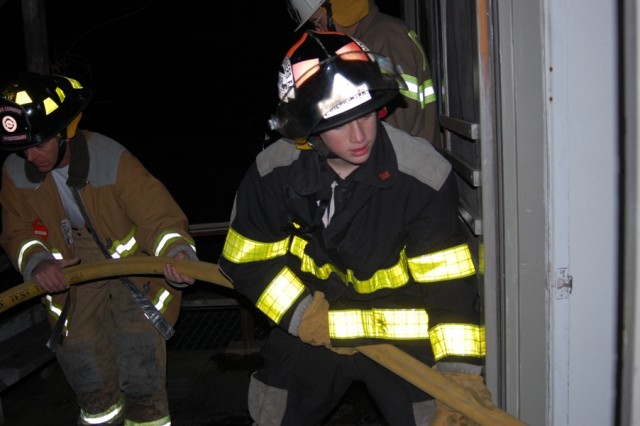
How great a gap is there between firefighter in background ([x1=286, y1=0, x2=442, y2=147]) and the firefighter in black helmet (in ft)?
3.24

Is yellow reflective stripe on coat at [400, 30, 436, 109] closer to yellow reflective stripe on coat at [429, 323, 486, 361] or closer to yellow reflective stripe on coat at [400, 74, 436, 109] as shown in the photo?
yellow reflective stripe on coat at [400, 74, 436, 109]

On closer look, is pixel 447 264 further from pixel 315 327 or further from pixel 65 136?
pixel 65 136

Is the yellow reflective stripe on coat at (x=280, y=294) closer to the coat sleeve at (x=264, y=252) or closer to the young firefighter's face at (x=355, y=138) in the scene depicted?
the coat sleeve at (x=264, y=252)

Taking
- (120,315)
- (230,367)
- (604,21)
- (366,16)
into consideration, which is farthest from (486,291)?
(230,367)

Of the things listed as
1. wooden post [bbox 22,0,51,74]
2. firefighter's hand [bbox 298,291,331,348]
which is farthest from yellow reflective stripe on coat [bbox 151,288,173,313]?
wooden post [bbox 22,0,51,74]

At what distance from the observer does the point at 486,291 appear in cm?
276

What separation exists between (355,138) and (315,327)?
724 mm

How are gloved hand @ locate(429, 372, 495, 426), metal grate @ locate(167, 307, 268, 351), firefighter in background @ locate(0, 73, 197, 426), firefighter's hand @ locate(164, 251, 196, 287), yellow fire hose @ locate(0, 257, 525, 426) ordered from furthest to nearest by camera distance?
metal grate @ locate(167, 307, 268, 351), firefighter in background @ locate(0, 73, 197, 426), firefighter's hand @ locate(164, 251, 196, 287), gloved hand @ locate(429, 372, 495, 426), yellow fire hose @ locate(0, 257, 525, 426)

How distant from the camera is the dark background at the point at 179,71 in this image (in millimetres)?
24297

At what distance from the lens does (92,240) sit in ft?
13.1

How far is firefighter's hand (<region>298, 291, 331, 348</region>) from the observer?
2727 millimetres

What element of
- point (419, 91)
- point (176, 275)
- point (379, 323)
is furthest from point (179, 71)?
point (379, 323)

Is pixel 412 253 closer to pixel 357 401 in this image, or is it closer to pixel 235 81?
pixel 357 401

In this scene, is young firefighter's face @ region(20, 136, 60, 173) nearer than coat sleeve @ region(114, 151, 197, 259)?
Yes
